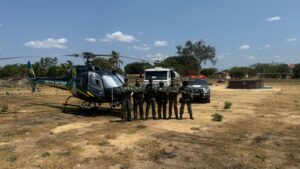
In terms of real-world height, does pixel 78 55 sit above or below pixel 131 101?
above

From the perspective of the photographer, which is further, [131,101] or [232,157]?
[131,101]

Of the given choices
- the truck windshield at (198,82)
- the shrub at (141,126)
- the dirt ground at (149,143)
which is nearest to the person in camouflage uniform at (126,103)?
the dirt ground at (149,143)

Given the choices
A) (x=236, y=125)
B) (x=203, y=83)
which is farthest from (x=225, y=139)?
(x=203, y=83)

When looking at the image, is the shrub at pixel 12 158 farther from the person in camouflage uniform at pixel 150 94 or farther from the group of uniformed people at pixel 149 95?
the person in camouflage uniform at pixel 150 94

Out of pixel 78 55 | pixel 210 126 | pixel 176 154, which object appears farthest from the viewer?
pixel 78 55

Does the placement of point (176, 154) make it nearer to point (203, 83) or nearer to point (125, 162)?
point (125, 162)

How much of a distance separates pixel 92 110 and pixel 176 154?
1036 centimetres

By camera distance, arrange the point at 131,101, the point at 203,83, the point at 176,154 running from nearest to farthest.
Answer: the point at 176,154
the point at 131,101
the point at 203,83

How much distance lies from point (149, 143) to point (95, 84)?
24.5 feet

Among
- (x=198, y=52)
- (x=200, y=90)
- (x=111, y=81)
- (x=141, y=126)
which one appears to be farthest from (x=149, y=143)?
(x=198, y=52)

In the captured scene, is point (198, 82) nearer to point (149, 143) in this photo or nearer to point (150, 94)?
point (150, 94)

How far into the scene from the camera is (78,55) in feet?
58.1

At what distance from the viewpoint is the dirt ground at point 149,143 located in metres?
8.92

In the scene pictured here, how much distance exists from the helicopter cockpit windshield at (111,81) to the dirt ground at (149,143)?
147 centimetres
